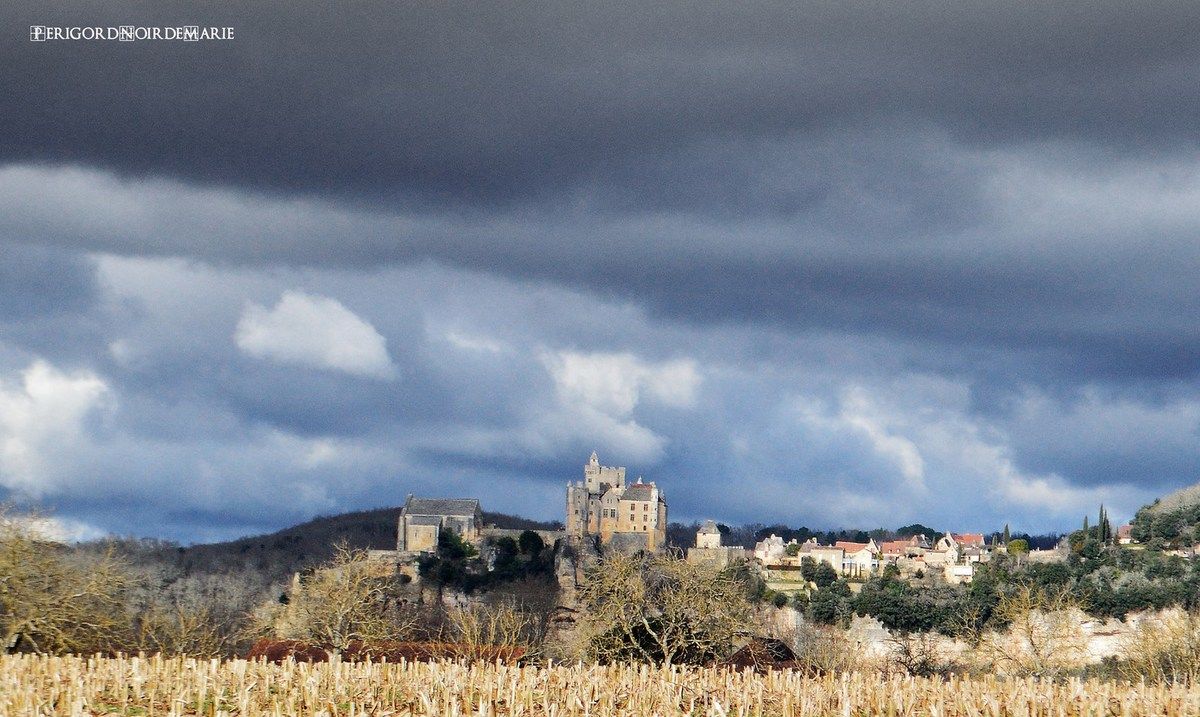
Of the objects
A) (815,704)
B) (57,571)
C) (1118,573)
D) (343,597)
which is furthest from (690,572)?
(1118,573)

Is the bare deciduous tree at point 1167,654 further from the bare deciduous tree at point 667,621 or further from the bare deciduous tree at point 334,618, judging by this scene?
the bare deciduous tree at point 334,618

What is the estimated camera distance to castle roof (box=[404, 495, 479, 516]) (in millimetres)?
193500

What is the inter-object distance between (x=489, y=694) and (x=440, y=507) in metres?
151

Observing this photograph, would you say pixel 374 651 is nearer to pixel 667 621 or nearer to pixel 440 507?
pixel 667 621

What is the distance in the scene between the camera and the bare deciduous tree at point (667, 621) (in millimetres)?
76750

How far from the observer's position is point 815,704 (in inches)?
1855

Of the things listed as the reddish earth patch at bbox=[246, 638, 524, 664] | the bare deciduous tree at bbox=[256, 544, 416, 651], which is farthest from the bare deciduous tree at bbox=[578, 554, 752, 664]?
the bare deciduous tree at bbox=[256, 544, 416, 651]

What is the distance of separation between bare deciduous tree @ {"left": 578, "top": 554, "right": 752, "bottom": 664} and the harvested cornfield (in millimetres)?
22274

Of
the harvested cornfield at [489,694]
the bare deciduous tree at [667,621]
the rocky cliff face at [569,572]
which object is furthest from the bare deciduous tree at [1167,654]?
the rocky cliff face at [569,572]

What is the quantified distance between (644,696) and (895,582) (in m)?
120

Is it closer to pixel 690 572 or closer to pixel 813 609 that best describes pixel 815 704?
pixel 690 572

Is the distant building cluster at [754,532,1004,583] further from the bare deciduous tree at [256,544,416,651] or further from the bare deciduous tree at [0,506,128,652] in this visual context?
the bare deciduous tree at [0,506,128,652]

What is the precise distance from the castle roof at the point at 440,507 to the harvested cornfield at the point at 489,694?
464 ft

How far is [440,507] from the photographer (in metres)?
195
